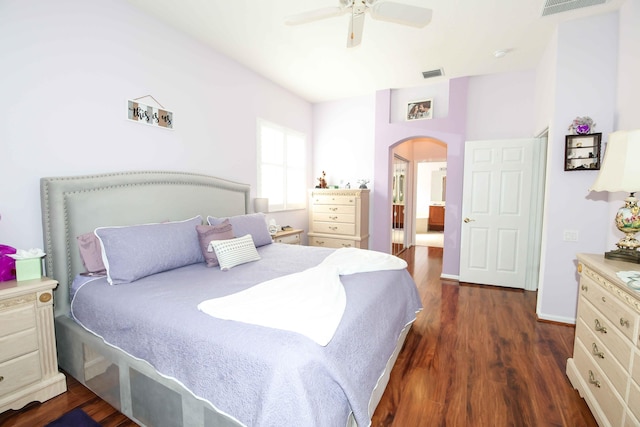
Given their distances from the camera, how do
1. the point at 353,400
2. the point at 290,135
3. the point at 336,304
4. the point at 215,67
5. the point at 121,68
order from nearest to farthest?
the point at 353,400, the point at 336,304, the point at 121,68, the point at 215,67, the point at 290,135

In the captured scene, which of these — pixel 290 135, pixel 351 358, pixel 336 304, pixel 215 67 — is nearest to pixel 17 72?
pixel 215 67

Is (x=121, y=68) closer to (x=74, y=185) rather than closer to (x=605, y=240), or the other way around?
(x=74, y=185)

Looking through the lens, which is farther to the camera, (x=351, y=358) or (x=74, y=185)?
(x=74, y=185)

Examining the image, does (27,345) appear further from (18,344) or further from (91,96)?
(91,96)

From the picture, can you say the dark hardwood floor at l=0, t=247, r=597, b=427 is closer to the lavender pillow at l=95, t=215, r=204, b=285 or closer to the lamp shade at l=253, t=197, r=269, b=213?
the lavender pillow at l=95, t=215, r=204, b=285

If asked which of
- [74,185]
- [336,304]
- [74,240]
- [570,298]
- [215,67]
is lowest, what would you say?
[570,298]

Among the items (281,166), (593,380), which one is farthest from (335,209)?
(593,380)

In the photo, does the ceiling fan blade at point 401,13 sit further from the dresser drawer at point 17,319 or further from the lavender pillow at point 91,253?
the dresser drawer at point 17,319

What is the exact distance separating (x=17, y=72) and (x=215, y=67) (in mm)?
1801

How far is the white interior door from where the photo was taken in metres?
3.81

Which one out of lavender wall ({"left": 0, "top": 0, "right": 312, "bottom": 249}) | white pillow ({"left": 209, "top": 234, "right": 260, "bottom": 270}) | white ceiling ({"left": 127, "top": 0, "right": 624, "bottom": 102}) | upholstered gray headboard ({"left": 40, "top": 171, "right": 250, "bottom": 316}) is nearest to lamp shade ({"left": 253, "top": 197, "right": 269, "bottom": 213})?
lavender wall ({"left": 0, "top": 0, "right": 312, "bottom": 249})

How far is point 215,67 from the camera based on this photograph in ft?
11.0

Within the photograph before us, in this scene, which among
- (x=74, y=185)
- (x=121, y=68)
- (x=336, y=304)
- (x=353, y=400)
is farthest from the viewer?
(x=121, y=68)

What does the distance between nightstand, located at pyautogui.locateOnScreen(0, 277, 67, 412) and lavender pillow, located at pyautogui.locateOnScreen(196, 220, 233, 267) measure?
0.94 m
